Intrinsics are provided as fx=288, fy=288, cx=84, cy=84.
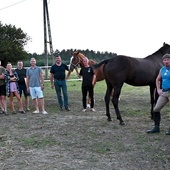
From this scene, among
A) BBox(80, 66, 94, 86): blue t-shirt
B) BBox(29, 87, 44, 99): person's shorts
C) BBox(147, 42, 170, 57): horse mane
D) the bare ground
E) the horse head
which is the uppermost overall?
BBox(147, 42, 170, 57): horse mane

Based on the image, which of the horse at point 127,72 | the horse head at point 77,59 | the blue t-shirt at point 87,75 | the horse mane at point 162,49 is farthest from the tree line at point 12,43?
the horse at point 127,72

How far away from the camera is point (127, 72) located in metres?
7.22

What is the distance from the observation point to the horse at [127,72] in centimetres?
711

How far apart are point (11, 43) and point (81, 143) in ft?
56.9

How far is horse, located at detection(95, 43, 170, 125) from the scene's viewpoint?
7113 millimetres

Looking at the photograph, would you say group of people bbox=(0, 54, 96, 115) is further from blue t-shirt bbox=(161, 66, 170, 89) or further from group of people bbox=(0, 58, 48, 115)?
blue t-shirt bbox=(161, 66, 170, 89)

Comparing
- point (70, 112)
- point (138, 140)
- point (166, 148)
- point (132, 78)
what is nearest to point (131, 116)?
point (132, 78)

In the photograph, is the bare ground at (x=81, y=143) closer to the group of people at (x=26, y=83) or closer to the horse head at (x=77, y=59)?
the group of people at (x=26, y=83)

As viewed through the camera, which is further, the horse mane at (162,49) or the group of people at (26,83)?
A: the group of people at (26,83)

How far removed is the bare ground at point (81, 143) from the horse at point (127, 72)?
727mm

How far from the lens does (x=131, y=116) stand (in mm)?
7965

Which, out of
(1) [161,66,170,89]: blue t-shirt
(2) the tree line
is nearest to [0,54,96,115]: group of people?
(1) [161,66,170,89]: blue t-shirt

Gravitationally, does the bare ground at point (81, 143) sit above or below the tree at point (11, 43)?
below

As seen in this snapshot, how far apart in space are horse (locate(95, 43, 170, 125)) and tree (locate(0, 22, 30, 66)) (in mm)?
14800
